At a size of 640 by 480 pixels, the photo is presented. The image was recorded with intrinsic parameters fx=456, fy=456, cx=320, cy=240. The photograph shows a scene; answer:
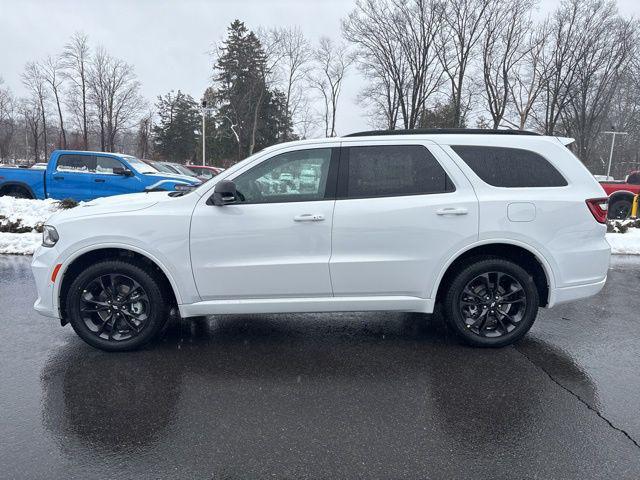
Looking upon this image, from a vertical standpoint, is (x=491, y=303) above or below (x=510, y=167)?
below

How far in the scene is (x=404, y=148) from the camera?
163 inches

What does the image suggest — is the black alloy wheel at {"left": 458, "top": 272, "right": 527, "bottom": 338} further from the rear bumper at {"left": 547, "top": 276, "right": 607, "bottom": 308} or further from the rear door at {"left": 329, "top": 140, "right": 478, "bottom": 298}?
the rear door at {"left": 329, "top": 140, "right": 478, "bottom": 298}

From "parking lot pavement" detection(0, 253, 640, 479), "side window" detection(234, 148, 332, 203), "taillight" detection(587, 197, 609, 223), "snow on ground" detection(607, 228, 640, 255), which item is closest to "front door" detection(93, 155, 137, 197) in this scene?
"parking lot pavement" detection(0, 253, 640, 479)

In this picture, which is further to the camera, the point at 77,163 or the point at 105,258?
the point at 77,163

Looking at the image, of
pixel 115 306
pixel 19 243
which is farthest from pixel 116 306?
pixel 19 243

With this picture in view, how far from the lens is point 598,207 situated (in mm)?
4074

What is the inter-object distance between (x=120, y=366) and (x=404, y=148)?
3.09 meters

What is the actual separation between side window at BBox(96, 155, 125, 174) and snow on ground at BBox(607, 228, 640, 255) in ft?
40.9

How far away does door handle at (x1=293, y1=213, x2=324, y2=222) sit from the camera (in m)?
3.87

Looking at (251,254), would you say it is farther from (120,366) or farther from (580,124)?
(580,124)

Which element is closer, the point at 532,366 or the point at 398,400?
the point at 398,400

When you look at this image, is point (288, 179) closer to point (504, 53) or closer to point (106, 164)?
point (106, 164)

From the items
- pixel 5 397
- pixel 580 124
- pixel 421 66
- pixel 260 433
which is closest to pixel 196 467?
pixel 260 433

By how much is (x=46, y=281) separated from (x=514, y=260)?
13.7 feet
